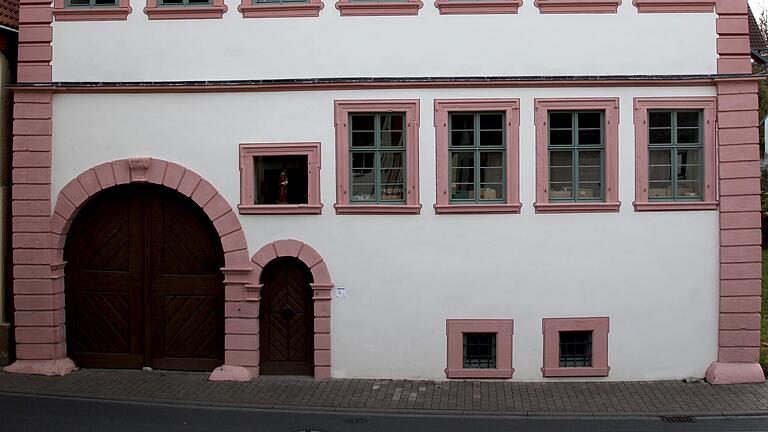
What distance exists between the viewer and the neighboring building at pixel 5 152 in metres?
11.3

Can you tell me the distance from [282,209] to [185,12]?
3.40m

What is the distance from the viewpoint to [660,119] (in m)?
10.9

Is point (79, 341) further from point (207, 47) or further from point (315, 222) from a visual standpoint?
point (207, 47)

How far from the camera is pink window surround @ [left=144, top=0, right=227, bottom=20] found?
10805mm

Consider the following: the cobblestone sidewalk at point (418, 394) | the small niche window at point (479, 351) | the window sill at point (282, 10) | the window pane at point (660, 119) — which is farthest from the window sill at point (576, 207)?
the window sill at point (282, 10)

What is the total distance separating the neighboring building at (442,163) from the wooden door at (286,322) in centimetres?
20

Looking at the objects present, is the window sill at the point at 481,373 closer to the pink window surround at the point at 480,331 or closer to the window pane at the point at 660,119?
the pink window surround at the point at 480,331

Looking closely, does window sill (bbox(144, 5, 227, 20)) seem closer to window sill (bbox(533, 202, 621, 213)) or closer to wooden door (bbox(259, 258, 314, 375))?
wooden door (bbox(259, 258, 314, 375))

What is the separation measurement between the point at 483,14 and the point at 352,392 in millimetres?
6023

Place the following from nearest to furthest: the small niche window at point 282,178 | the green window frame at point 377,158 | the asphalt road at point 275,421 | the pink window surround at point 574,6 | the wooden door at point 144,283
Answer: the asphalt road at point 275,421 < the pink window surround at point 574,6 < the green window frame at point 377,158 < the small niche window at point 282,178 < the wooden door at point 144,283

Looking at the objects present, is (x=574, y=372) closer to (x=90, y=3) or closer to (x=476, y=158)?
(x=476, y=158)

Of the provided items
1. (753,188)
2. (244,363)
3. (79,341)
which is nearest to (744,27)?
(753,188)

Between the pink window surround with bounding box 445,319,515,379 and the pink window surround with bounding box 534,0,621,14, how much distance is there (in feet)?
15.7

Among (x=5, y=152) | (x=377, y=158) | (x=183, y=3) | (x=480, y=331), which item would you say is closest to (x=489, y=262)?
(x=480, y=331)
